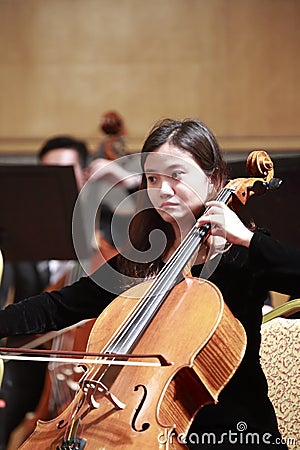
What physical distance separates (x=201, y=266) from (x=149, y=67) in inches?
103

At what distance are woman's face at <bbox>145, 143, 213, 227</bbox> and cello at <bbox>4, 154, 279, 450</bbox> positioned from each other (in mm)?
73

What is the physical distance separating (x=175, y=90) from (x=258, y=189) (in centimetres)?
257

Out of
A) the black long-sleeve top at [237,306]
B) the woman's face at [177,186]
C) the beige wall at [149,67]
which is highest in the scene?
the woman's face at [177,186]

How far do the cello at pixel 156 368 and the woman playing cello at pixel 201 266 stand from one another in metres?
0.07

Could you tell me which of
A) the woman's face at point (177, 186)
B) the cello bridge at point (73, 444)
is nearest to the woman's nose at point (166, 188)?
the woman's face at point (177, 186)

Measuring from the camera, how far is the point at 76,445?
43.7 inches

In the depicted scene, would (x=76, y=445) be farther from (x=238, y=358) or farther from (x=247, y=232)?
(x=247, y=232)

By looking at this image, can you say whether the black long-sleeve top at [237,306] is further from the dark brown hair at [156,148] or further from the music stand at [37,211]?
the music stand at [37,211]

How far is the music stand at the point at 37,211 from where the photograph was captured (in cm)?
236

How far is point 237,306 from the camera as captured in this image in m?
1.32

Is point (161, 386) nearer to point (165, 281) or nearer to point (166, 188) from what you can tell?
point (165, 281)

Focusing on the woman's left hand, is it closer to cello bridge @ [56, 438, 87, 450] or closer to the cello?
the cello

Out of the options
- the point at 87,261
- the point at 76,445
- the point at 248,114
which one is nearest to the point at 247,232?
the point at 76,445

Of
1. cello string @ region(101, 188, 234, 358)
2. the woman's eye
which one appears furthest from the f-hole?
the woman's eye
